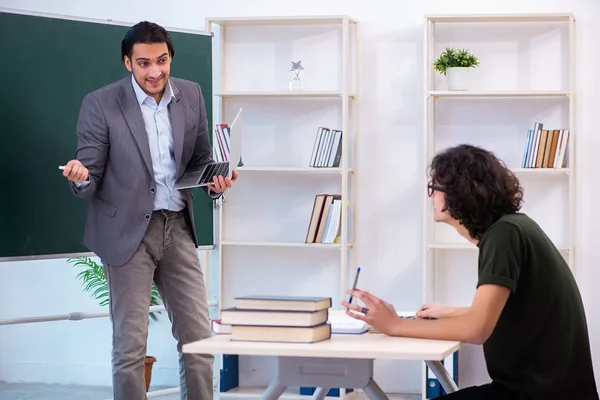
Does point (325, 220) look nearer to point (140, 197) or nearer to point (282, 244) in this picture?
point (282, 244)

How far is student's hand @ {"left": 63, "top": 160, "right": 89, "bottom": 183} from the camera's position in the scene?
2.61 metres

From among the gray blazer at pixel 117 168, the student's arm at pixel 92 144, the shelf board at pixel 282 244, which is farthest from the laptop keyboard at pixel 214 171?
the shelf board at pixel 282 244

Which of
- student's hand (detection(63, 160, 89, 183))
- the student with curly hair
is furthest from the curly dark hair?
student's hand (detection(63, 160, 89, 183))

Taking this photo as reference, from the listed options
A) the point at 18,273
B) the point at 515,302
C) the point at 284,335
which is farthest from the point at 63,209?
the point at 515,302

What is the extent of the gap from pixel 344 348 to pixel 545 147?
9.22 ft

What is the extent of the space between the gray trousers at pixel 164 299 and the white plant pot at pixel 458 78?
1.89 m

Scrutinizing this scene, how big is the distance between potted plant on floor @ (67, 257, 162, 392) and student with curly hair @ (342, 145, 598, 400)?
8.64 feet

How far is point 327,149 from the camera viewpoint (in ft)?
14.5

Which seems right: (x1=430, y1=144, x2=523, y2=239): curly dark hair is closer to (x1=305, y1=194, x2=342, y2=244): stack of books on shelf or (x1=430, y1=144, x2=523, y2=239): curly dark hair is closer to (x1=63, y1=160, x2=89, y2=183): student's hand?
(x1=63, y1=160, x2=89, y2=183): student's hand

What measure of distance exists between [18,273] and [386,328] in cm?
344

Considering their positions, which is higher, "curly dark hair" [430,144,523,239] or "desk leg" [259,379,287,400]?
"curly dark hair" [430,144,523,239]

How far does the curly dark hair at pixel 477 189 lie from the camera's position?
76.4 inches

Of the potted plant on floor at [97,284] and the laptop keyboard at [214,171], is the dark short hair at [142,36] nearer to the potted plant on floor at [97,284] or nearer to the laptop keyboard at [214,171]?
the laptop keyboard at [214,171]

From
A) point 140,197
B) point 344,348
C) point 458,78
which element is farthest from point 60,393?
point 344,348
